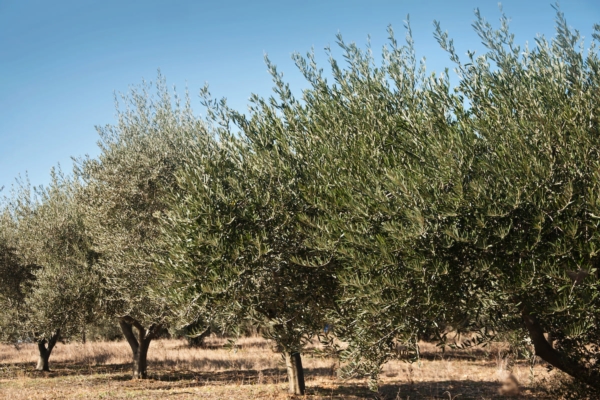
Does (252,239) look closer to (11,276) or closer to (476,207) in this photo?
(476,207)

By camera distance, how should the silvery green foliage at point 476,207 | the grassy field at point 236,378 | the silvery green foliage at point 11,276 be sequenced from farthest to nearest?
the silvery green foliage at point 11,276 < the grassy field at point 236,378 < the silvery green foliage at point 476,207

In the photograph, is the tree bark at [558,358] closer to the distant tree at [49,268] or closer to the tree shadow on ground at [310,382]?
the tree shadow on ground at [310,382]

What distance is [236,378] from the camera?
2356 cm

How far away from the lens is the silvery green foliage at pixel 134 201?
726 inches

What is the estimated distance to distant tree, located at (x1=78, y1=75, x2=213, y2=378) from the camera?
18453 millimetres

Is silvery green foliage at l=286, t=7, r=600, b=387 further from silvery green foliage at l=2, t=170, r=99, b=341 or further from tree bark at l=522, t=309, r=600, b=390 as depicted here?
silvery green foliage at l=2, t=170, r=99, b=341

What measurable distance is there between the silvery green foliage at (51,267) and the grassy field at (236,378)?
270 centimetres

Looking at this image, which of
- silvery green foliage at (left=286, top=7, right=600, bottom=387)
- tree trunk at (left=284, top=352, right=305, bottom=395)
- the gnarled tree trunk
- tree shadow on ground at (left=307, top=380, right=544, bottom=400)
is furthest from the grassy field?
silvery green foliage at (left=286, top=7, right=600, bottom=387)

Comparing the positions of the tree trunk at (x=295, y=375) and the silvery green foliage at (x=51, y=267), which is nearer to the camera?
the tree trunk at (x=295, y=375)

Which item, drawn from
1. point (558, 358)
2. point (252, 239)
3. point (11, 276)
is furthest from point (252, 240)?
point (11, 276)

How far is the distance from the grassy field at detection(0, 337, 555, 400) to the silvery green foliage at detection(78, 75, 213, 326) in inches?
136

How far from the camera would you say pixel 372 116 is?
10867mm

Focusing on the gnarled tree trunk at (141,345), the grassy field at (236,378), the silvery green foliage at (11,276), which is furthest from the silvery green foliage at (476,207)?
the silvery green foliage at (11,276)

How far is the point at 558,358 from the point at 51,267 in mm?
19930
